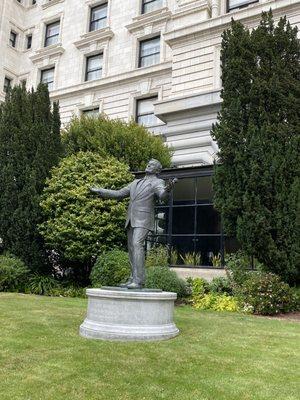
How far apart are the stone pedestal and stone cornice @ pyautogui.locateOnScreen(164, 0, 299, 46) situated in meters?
16.7

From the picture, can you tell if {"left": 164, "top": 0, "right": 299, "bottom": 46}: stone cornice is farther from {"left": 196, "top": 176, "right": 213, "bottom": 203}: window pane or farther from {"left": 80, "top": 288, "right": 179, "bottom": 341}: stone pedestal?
{"left": 80, "top": 288, "right": 179, "bottom": 341}: stone pedestal

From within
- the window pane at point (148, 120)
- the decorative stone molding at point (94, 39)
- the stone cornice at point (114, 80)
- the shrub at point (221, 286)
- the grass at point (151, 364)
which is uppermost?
the decorative stone molding at point (94, 39)

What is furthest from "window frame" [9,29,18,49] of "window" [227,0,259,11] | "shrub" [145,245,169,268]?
"shrub" [145,245,169,268]

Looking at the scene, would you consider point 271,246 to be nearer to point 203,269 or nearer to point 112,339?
point 203,269

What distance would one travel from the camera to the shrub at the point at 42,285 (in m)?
15.2

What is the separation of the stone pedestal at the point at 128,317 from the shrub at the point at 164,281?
5.45m

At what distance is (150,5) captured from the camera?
98.2 feet

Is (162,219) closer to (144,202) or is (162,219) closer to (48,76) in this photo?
(144,202)

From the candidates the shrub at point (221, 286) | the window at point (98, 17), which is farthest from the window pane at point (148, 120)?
the shrub at point (221, 286)

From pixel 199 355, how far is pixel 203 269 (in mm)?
8621

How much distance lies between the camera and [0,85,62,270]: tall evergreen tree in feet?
52.5

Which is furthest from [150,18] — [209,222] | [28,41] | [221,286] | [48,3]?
[221,286]

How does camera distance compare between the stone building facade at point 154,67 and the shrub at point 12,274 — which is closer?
the shrub at point 12,274

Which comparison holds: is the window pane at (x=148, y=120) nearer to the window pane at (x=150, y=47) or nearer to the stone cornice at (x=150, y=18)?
the window pane at (x=150, y=47)
